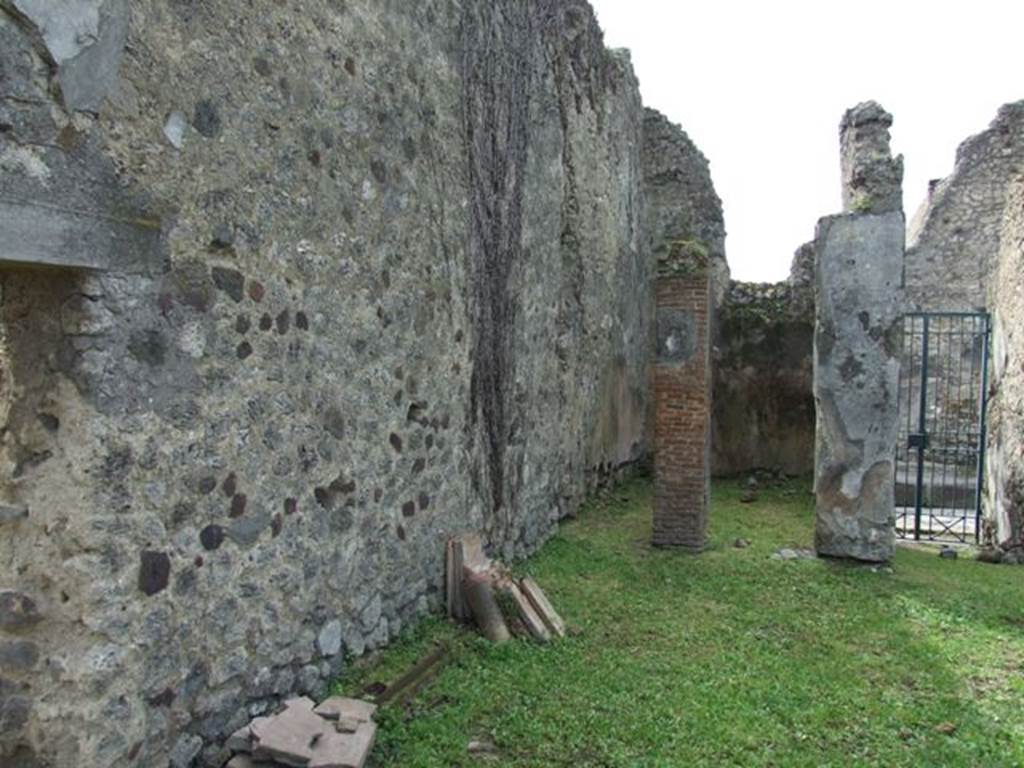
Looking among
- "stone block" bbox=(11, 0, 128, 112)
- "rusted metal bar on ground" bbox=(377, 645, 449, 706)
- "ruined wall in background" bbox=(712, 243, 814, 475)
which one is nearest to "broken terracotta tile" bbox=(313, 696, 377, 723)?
"rusted metal bar on ground" bbox=(377, 645, 449, 706)

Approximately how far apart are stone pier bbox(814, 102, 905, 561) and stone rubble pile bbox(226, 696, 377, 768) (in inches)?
197

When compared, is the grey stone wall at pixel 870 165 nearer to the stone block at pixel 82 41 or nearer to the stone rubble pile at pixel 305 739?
the stone rubble pile at pixel 305 739

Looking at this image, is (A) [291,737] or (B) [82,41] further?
(A) [291,737]

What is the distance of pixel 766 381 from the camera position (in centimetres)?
1132

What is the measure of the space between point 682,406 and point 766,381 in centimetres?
429

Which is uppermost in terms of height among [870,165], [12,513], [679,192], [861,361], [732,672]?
[679,192]

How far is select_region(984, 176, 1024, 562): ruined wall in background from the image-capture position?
7.46 m

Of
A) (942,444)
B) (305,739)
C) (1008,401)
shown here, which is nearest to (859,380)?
(1008,401)

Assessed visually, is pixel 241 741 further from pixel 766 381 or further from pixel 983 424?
pixel 766 381

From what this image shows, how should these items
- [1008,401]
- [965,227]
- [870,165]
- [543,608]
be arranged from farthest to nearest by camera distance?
[965,227], [1008,401], [870,165], [543,608]

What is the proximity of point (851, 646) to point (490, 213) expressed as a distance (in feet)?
12.1

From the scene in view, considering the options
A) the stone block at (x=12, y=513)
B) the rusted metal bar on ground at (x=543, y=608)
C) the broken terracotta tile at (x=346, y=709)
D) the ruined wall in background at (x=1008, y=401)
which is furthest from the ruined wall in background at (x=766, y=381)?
the stone block at (x=12, y=513)

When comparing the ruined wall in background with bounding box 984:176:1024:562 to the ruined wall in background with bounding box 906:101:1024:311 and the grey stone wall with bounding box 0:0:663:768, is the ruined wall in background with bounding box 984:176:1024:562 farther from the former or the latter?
the ruined wall in background with bounding box 906:101:1024:311

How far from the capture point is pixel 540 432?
24.0ft
